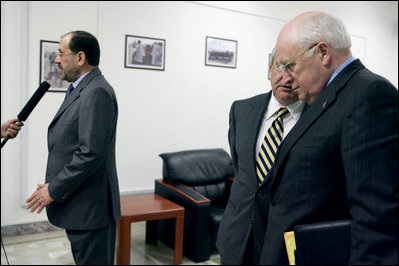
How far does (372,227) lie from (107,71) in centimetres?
239

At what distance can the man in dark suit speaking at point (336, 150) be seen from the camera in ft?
2.05

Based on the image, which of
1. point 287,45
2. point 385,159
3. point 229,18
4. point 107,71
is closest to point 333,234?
point 385,159

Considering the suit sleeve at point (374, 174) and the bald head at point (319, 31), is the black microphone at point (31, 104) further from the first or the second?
the suit sleeve at point (374, 174)

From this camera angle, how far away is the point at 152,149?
2.96 metres

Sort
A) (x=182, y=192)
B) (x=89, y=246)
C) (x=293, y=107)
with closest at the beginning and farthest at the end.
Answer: (x=293, y=107) < (x=89, y=246) < (x=182, y=192)

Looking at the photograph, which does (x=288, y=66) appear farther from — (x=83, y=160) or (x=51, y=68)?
(x=51, y=68)

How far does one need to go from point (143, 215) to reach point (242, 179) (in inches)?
53.6

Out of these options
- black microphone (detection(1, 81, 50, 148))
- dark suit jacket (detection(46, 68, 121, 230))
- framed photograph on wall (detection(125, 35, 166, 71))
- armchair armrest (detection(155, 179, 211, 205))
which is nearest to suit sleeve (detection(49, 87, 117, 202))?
dark suit jacket (detection(46, 68, 121, 230))

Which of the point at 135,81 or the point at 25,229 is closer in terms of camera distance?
the point at 25,229

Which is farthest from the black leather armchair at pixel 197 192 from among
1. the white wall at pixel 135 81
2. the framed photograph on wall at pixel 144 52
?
the framed photograph on wall at pixel 144 52

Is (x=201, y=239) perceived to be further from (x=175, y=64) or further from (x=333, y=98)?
(x=333, y=98)

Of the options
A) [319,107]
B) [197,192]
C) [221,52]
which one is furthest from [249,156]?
[197,192]

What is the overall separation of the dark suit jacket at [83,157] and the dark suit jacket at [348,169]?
785 mm

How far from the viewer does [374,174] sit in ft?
2.07
